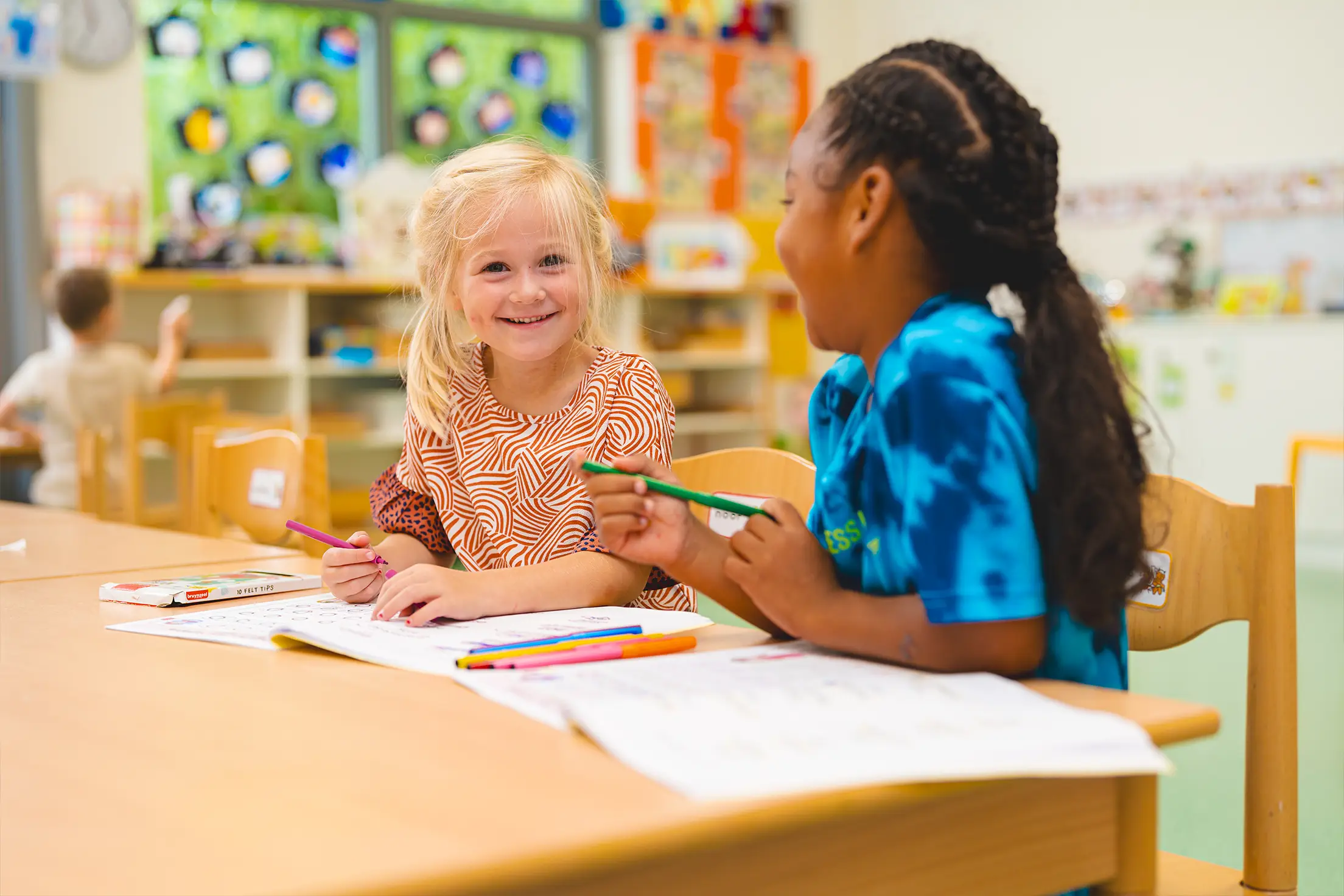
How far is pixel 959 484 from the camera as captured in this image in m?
0.81

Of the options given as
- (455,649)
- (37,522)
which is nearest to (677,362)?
(37,522)

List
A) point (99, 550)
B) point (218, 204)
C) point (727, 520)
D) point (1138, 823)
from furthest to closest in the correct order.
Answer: point (218, 204) < point (99, 550) < point (727, 520) < point (1138, 823)

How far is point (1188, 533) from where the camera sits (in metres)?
1.08

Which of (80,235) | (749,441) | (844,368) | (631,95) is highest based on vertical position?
(631,95)

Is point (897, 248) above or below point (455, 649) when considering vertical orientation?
above

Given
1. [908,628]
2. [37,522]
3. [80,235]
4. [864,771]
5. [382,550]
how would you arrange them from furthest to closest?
[80,235]
[37,522]
[382,550]
[908,628]
[864,771]

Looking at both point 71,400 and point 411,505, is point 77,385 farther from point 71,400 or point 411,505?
point 411,505

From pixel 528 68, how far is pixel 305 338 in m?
2.10

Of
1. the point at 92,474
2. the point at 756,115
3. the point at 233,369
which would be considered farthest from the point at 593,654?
the point at 756,115

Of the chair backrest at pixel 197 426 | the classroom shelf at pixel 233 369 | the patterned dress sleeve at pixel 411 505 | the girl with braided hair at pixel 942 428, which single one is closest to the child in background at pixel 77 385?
the chair backrest at pixel 197 426

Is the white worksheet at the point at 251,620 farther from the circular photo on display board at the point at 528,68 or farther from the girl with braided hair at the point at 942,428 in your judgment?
the circular photo on display board at the point at 528,68

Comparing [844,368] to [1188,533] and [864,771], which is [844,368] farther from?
[864,771]

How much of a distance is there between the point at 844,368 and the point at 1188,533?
304 mm

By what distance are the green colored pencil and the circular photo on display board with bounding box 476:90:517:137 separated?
5840 mm
